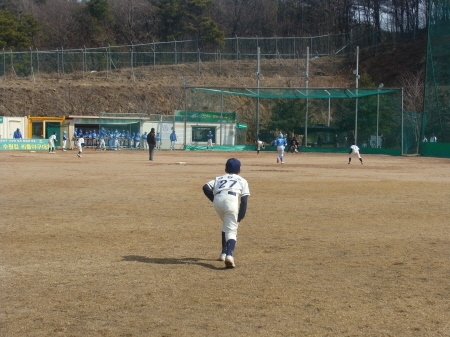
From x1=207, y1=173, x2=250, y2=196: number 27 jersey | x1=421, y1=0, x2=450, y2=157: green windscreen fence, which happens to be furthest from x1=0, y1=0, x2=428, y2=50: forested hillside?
x1=207, y1=173, x2=250, y2=196: number 27 jersey

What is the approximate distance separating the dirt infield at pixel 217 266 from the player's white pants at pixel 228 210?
1.65 feet

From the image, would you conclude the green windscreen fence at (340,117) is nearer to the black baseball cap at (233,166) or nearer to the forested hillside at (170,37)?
the forested hillside at (170,37)

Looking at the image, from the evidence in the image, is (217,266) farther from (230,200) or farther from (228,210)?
(230,200)

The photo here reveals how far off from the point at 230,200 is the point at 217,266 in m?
0.96

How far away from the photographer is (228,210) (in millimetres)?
8484

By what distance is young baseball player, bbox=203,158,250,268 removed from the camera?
27.7 ft

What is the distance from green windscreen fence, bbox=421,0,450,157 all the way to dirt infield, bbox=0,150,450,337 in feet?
88.2

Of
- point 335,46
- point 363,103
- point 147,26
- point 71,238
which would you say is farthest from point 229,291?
point 147,26

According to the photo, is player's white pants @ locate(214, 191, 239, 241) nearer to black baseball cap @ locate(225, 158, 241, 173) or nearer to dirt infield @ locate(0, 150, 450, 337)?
black baseball cap @ locate(225, 158, 241, 173)

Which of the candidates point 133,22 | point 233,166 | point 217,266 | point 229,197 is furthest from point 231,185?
point 133,22

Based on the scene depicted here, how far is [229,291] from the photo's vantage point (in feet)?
24.1

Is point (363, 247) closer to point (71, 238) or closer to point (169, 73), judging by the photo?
point (71, 238)

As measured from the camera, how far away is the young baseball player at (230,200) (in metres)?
8.45

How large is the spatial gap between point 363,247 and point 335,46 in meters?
67.6
